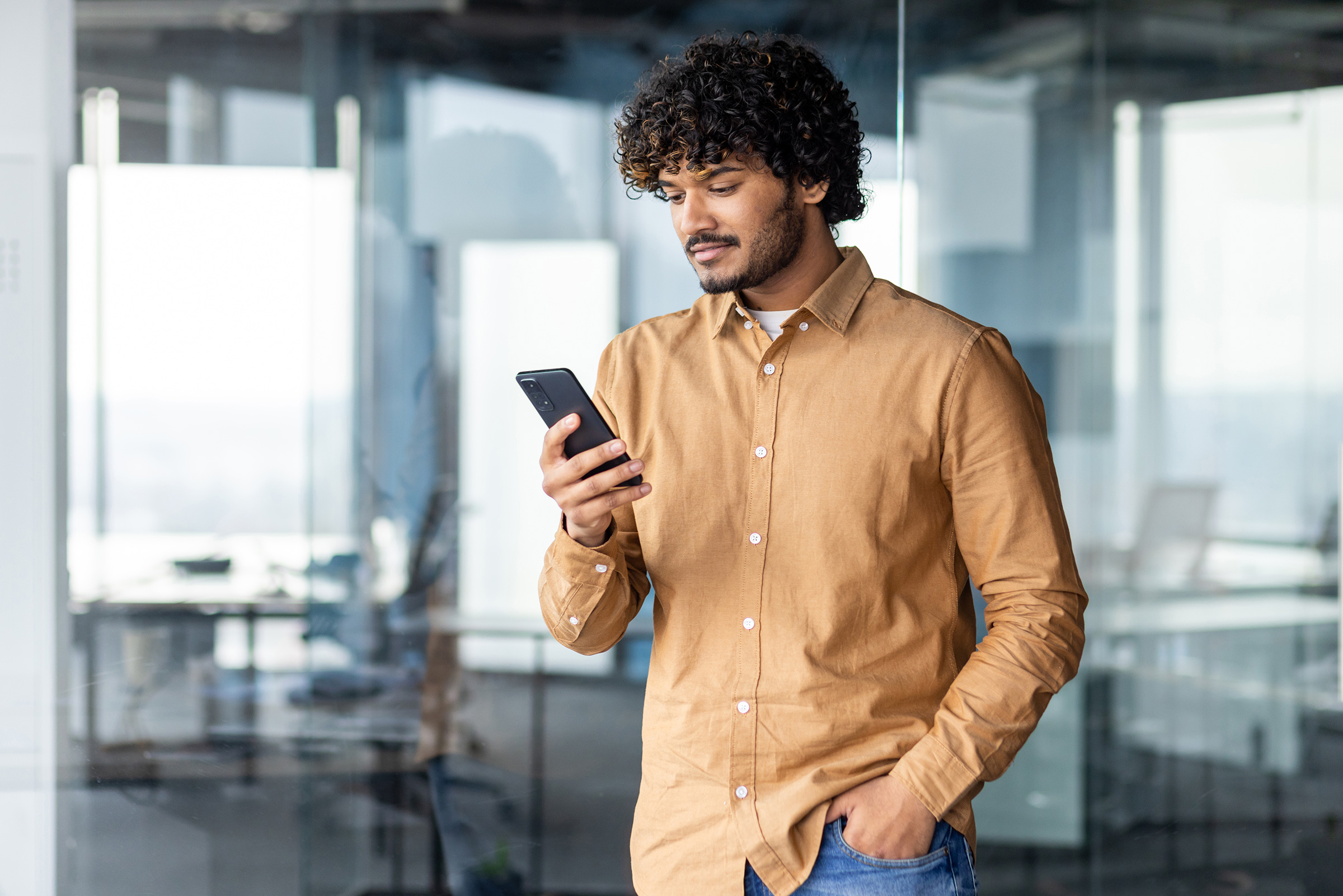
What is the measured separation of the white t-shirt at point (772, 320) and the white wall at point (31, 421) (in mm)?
1919

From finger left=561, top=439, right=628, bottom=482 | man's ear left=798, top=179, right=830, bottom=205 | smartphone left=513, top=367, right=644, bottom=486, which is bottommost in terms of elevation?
finger left=561, top=439, right=628, bottom=482

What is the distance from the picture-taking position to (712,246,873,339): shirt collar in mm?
1364

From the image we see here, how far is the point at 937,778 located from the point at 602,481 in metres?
0.52

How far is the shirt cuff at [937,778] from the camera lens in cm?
123

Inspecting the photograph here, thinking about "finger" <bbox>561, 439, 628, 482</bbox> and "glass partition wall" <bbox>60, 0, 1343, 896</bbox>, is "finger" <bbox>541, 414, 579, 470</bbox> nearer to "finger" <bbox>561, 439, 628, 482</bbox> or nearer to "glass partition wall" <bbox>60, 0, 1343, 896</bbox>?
"finger" <bbox>561, 439, 628, 482</bbox>

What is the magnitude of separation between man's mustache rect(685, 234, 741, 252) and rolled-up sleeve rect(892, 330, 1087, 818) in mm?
318

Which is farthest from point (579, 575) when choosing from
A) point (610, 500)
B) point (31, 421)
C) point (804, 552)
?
point (31, 421)

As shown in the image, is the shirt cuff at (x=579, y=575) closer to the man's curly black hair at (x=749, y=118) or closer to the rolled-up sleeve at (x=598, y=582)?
the rolled-up sleeve at (x=598, y=582)

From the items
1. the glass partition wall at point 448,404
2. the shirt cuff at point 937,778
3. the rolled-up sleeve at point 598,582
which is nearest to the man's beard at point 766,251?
the rolled-up sleeve at point 598,582

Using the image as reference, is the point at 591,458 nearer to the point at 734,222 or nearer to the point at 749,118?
the point at 734,222

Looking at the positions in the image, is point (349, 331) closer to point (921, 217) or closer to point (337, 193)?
point (337, 193)

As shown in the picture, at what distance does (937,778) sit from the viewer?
4.05 feet

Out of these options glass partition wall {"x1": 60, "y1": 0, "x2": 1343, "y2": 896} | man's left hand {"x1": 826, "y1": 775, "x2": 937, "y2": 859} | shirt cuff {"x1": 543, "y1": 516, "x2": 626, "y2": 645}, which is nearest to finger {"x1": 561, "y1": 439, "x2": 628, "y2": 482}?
shirt cuff {"x1": 543, "y1": 516, "x2": 626, "y2": 645}

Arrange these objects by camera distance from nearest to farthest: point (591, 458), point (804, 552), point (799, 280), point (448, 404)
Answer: point (591, 458) < point (804, 552) < point (799, 280) < point (448, 404)
